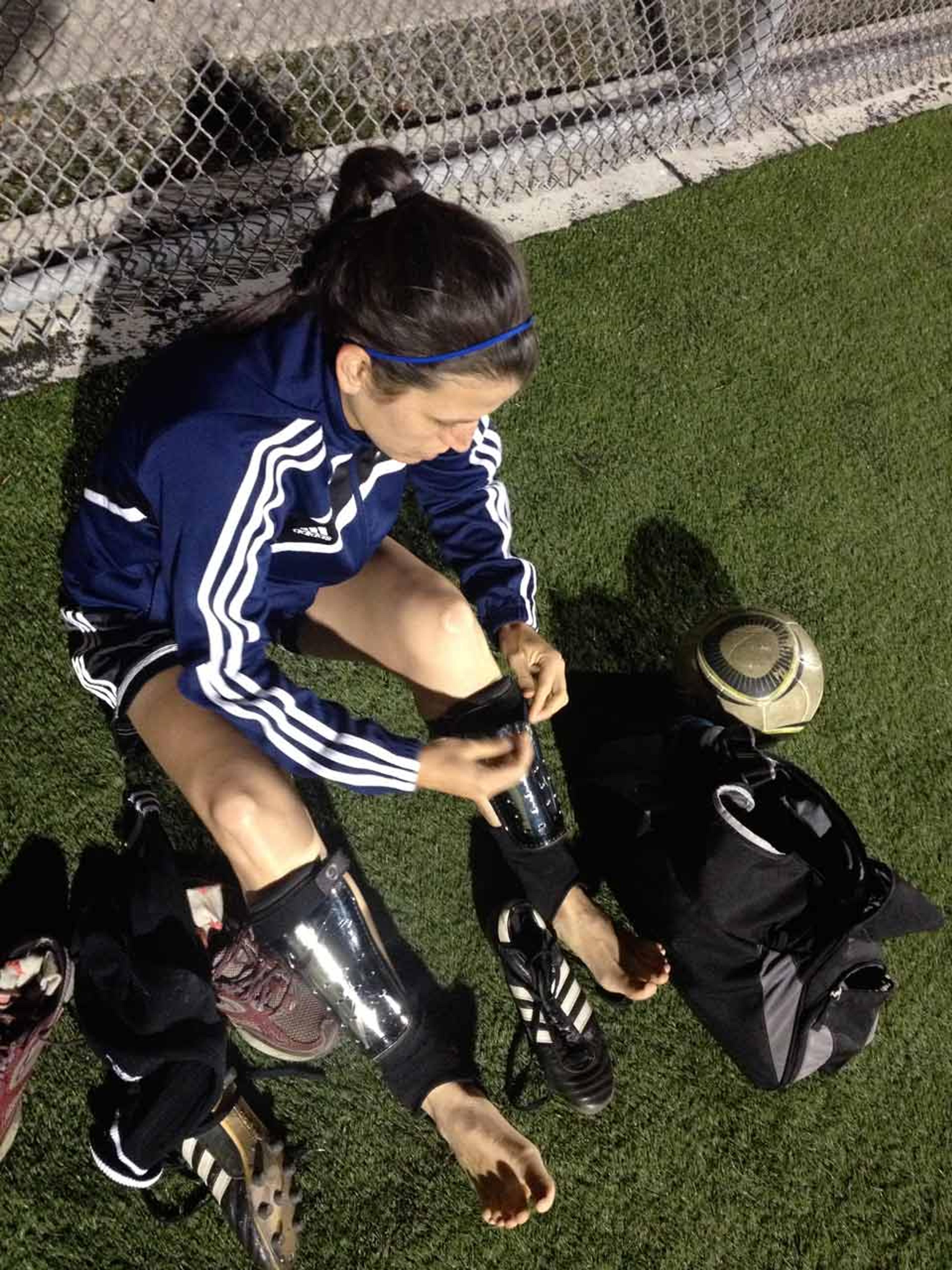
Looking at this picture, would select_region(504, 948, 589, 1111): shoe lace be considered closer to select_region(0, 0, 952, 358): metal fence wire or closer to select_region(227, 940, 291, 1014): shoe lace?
select_region(227, 940, 291, 1014): shoe lace

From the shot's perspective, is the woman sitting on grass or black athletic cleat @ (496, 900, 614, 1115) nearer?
the woman sitting on grass

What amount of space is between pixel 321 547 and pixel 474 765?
0.60 m

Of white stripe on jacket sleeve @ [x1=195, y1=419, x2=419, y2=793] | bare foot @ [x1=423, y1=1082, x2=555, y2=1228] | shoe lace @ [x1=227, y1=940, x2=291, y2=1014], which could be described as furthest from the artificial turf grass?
white stripe on jacket sleeve @ [x1=195, y1=419, x2=419, y2=793]

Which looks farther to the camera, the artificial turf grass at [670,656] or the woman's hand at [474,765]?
the artificial turf grass at [670,656]

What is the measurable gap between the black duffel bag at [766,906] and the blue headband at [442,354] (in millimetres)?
1325

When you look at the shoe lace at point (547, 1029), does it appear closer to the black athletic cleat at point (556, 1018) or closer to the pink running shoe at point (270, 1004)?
the black athletic cleat at point (556, 1018)

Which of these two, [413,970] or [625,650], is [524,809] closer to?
[413,970]

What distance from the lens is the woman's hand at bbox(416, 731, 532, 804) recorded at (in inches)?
86.3

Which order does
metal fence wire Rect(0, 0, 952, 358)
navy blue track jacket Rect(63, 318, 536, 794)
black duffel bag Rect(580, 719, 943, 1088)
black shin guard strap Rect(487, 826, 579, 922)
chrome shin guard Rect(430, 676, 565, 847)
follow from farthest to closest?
metal fence wire Rect(0, 0, 952, 358) < black shin guard strap Rect(487, 826, 579, 922) < black duffel bag Rect(580, 719, 943, 1088) < chrome shin guard Rect(430, 676, 565, 847) < navy blue track jacket Rect(63, 318, 536, 794)

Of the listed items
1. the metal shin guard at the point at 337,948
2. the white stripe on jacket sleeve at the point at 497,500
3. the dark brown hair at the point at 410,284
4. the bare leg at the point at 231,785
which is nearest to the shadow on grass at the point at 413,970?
the metal shin guard at the point at 337,948

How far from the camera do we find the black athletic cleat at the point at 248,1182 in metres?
2.21

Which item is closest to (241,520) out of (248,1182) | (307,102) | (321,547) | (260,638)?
(260,638)

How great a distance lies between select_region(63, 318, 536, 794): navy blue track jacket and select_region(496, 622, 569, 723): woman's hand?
0.42 metres

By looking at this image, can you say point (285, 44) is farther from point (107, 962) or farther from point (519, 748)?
point (107, 962)
